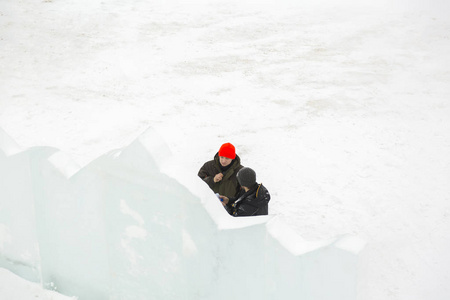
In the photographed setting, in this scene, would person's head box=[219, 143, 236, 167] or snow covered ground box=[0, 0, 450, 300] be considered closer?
person's head box=[219, 143, 236, 167]

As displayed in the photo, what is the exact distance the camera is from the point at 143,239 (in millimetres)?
3385

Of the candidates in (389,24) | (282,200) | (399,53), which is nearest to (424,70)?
(399,53)

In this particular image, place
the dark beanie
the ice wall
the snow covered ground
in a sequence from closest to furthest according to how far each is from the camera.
→ the ice wall
the dark beanie
the snow covered ground

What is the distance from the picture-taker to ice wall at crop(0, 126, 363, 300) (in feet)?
9.45

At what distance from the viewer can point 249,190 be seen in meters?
4.46

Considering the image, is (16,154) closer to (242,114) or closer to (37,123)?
(37,123)

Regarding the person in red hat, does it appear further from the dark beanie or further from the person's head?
the dark beanie

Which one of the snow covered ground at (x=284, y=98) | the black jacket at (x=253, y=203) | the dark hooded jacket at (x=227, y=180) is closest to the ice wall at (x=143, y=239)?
the snow covered ground at (x=284, y=98)

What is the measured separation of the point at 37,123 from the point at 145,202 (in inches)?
207

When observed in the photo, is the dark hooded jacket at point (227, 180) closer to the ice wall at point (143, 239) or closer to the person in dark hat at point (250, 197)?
the person in dark hat at point (250, 197)

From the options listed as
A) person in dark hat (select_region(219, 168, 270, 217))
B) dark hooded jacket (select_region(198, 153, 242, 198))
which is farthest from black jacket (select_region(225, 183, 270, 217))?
dark hooded jacket (select_region(198, 153, 242, 198))

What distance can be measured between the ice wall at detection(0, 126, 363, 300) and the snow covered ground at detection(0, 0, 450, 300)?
1.07 feet

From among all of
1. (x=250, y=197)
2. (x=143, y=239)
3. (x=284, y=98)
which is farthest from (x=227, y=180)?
(x=284, y=98)

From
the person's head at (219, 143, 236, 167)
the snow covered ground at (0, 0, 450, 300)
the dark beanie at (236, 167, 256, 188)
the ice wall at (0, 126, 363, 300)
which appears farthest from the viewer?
the snow covered ground at (0, 0, 450, 300)
